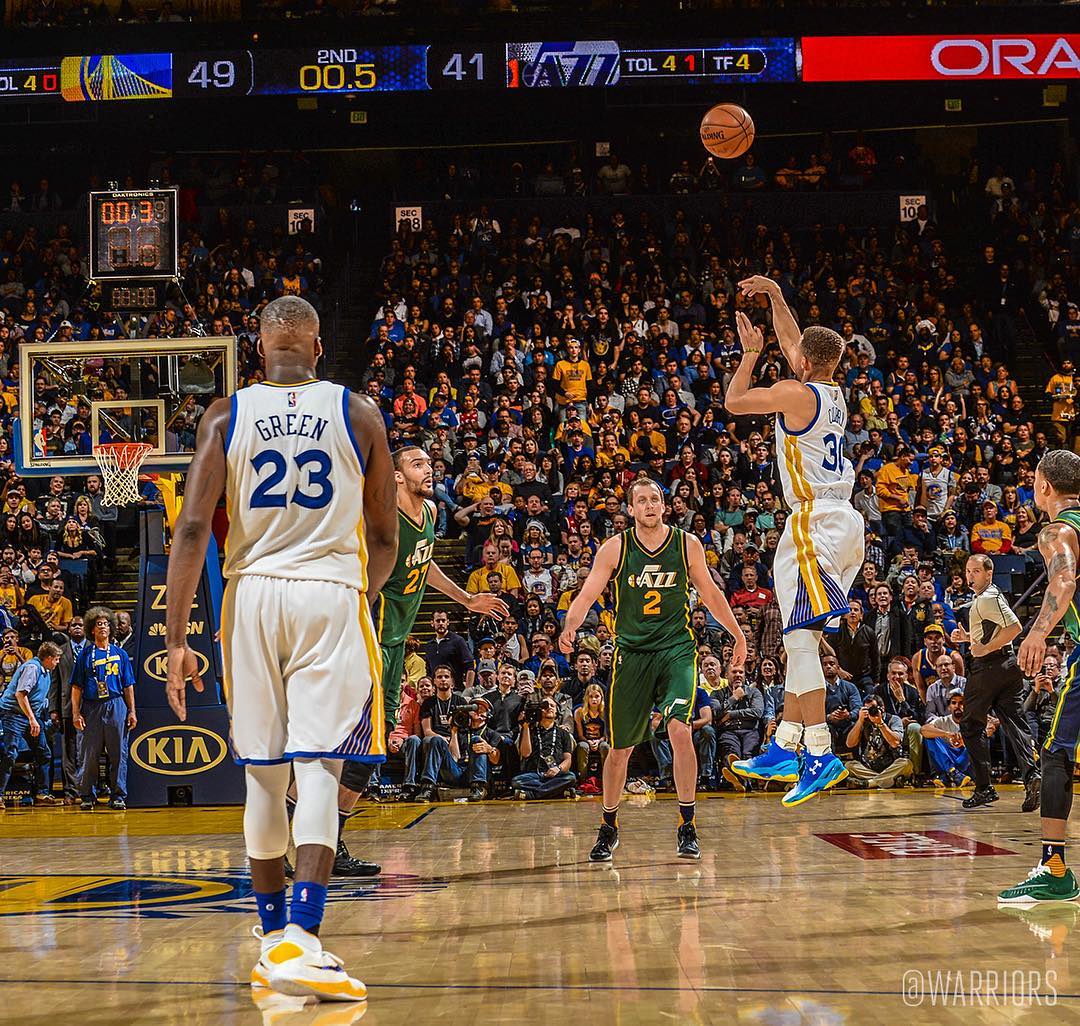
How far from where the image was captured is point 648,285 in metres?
20.1

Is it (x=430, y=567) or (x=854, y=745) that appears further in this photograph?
(x=854, y=745)

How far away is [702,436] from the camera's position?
54.7ft

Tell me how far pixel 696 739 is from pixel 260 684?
8377 mm

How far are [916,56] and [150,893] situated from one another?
18272 millimetres

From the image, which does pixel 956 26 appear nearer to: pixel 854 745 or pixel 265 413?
pixel 854 745

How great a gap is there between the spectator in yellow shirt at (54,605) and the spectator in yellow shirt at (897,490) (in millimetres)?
9394

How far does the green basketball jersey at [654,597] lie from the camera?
7707 millimetres

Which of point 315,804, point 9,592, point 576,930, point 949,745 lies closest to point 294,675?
point 315,804

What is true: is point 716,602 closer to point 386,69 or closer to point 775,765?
point 775,765

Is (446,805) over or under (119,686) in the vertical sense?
under

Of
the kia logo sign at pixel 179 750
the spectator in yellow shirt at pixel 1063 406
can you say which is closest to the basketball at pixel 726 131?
the kia logo sign at pixel 179 750

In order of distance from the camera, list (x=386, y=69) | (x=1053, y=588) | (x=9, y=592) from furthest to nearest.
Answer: (x=386, y=69), (x=9, y=592), (x=1053, y=588)

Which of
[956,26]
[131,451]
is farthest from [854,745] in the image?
[956,26]

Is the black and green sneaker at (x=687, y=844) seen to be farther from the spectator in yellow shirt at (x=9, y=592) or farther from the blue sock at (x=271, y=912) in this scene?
the spectator in yellow shirt at (x=9, y=592)
